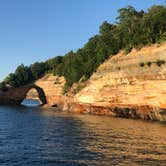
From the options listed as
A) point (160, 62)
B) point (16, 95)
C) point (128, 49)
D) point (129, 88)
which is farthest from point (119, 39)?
point (16, 95)

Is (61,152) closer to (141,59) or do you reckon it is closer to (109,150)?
(109,150)

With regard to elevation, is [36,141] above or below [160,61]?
below

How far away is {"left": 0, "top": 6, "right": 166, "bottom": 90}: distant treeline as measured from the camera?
7606 centimetres

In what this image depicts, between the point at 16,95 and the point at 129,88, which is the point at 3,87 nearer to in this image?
the point at 16,95

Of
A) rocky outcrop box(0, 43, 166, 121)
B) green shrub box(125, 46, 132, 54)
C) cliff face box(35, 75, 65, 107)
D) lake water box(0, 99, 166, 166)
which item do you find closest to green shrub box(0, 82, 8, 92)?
cliff face box(35, 75, 65, 107)

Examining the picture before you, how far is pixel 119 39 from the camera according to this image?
88938 millimetres

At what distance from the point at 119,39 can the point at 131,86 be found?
2368cm

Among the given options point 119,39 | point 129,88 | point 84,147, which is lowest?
point 84,147

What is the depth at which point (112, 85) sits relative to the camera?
246 feet

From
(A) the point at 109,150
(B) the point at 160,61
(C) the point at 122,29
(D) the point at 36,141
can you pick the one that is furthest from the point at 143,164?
(C) the point at 122,29

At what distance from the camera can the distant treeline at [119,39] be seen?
76062 mm

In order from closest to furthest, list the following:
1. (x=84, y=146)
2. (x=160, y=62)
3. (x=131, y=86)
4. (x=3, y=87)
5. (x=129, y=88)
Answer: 1. (x=84, y=146)
2. (x=160, y=62)
3. (x=131, y=86)
4. (x=129, y=88)
5. (x=3, y=87)

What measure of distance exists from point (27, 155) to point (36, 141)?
8.03 m

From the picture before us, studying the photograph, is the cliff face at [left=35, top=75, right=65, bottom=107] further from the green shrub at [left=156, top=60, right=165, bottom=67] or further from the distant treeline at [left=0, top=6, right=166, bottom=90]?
the green shrub at [left=156, top=60, right=165, bottom=67]
